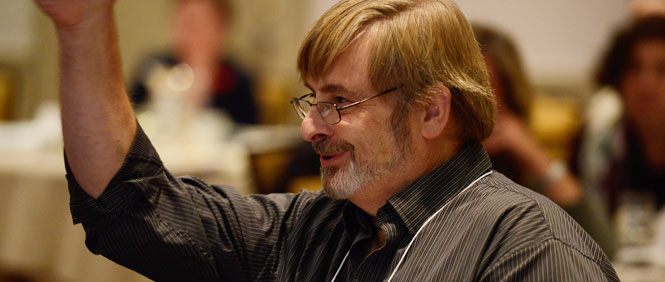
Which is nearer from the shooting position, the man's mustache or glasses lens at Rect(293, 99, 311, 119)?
the man's mustache

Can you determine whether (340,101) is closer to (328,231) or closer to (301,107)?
(301,107)

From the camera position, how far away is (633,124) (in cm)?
280

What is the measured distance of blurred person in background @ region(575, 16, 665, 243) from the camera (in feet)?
8.80

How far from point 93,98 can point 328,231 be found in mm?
509

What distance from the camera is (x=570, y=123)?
6223 millimetres

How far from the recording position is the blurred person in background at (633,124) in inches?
106

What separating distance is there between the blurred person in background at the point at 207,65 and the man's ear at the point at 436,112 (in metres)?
3.11

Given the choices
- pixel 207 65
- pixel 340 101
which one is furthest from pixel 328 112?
pixel 207 65

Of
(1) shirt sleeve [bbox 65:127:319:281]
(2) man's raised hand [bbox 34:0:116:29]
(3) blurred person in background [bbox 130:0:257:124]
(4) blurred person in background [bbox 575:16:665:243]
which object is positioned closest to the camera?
(2) man's raised hand [bbox 34:0:116:29]

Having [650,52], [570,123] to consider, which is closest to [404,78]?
[650,52]

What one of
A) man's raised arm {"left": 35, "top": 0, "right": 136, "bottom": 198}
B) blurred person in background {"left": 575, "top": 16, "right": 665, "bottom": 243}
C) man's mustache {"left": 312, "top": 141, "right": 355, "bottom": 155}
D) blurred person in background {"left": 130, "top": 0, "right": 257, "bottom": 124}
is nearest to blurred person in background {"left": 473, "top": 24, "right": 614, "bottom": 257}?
blurred person in background {"left": 575, "top": 16, "right": 665, "bottom": 243}

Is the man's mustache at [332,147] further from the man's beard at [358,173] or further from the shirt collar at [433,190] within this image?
the shirt collar at [433,190]

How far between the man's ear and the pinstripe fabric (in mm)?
63

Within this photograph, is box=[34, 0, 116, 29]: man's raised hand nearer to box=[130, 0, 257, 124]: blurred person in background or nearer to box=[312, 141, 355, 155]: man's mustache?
box=[312, 141, 355, 155]: man's mustache
